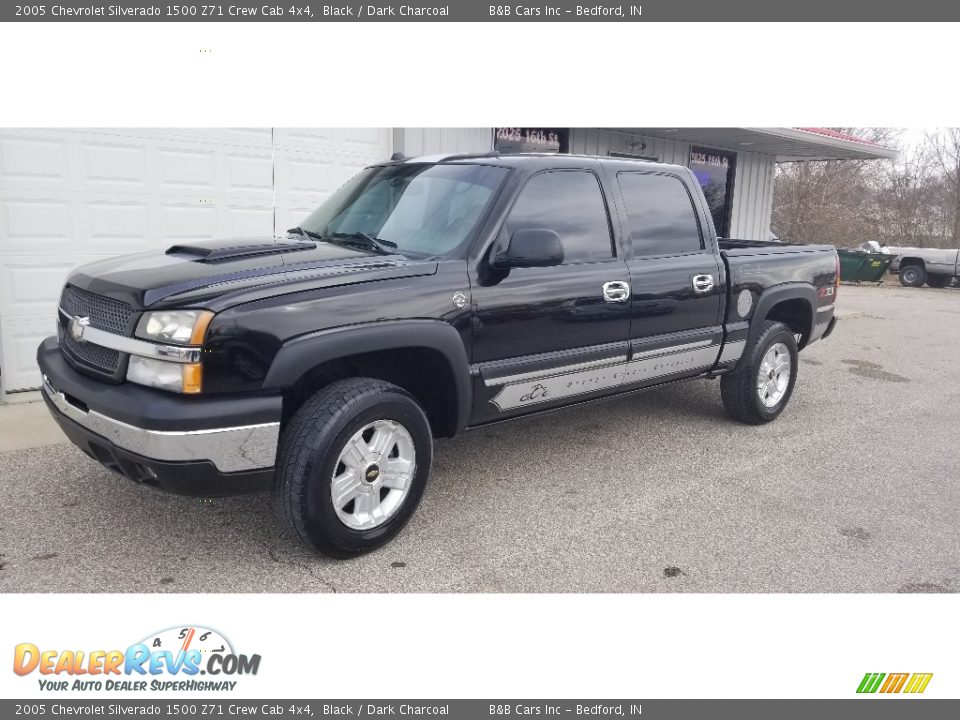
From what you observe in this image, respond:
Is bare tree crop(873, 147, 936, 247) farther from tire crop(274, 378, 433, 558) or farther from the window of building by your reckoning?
tire crop(274, 378, 433, 558)

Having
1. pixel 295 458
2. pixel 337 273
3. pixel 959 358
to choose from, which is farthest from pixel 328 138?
pixel 959 358

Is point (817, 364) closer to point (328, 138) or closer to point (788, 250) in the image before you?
point (788, 250)

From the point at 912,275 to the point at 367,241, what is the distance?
22126 mm

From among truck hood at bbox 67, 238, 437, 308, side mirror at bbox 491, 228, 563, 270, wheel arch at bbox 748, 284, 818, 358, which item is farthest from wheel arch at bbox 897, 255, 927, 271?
truck hood at bbox 67, 238, 437, 308

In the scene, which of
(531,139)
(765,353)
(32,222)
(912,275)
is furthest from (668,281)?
(912,275)

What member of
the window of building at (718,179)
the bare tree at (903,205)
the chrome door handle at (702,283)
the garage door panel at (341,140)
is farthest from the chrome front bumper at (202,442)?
the bare tree at (903,205)

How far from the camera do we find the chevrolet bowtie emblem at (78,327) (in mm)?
3389

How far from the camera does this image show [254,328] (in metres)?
3.06

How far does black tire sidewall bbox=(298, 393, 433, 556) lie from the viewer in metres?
3.22

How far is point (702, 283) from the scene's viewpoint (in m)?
5.06

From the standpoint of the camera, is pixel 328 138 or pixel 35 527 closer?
pixel 35 527

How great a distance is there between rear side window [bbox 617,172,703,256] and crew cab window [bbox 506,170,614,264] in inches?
10.3

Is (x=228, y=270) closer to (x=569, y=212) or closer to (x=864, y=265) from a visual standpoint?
(x=569, y=212)

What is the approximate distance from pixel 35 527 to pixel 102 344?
1.20 metres
